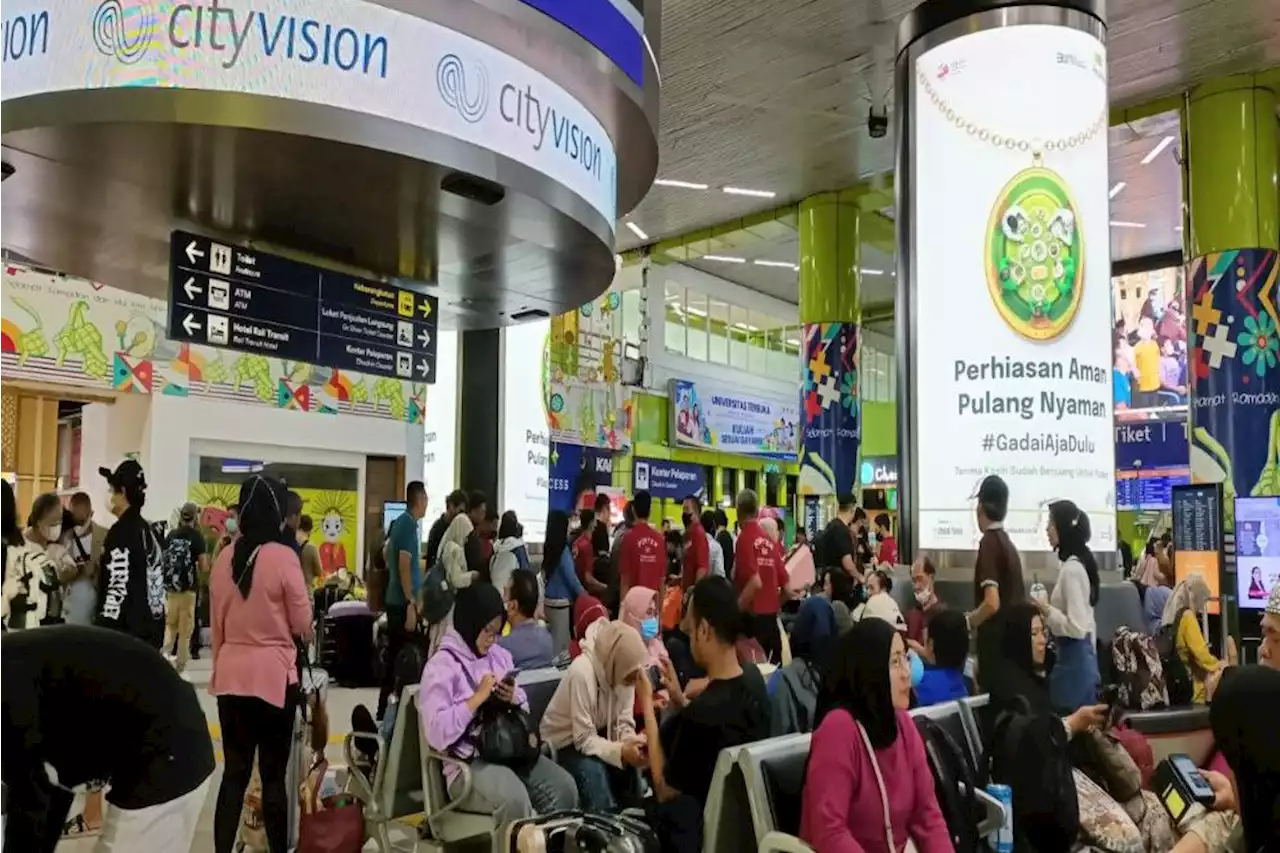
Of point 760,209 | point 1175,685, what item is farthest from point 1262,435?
point 760,209

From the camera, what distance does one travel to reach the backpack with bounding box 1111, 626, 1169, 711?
617cm

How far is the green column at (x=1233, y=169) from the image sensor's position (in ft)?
36.5

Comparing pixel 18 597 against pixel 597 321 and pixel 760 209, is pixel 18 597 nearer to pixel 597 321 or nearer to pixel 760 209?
pixel 760 209

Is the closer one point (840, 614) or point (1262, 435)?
point (840, 614)

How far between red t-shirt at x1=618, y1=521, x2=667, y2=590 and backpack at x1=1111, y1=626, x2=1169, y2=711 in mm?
3299

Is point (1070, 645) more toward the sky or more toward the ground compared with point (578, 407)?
more toward the ground

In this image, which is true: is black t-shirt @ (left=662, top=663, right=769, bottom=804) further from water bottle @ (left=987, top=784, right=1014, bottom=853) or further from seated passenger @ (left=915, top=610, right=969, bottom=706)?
seated passenger @ (left=915, top=610, right=969, bottom=706)

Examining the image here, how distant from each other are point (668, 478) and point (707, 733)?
67.5 ft

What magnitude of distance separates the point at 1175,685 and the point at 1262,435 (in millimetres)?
5376

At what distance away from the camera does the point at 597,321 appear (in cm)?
2058

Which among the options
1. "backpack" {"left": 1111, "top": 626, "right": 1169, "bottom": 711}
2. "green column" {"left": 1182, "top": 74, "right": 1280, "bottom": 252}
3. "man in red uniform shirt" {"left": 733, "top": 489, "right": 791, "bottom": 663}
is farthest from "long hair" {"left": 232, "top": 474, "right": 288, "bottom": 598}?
"green column" {"left": 1182, "top": 74, "right": 1280, "bottom": 252}

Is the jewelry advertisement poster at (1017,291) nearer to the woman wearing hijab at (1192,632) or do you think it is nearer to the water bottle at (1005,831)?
the woman wearing hijab at (1192,632)

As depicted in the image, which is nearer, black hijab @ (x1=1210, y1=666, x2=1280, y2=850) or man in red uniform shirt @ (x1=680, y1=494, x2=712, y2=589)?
black hijab @ (x1=1210, y1=666, x2=1280, y2=850)

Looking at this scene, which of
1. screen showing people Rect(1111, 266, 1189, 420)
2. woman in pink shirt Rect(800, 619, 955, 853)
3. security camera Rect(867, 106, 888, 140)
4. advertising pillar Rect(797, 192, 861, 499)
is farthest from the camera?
screen showing people Rect(1111, 266, 1189, 420)
